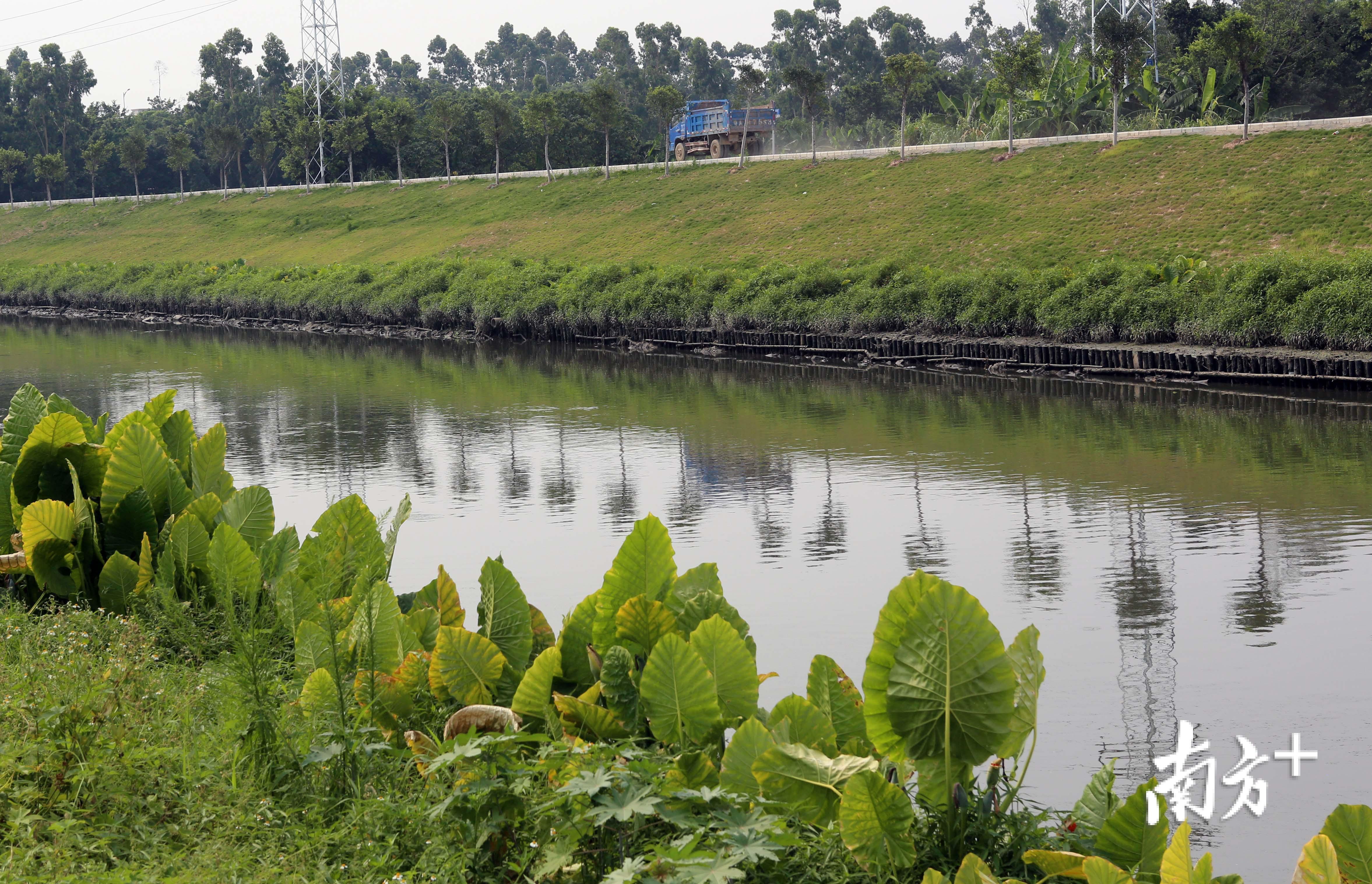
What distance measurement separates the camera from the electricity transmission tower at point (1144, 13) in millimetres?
51000

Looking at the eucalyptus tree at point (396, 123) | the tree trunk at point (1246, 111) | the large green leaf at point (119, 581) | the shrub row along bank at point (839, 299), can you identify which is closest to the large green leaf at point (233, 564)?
the large green leaf at point (119, 581)

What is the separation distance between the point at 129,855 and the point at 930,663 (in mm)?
2453

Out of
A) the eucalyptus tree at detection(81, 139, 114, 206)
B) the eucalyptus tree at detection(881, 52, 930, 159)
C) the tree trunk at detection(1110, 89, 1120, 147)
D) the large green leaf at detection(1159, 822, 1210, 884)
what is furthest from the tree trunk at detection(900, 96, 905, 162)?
the eucalyptus tree at detection(81, 139, 114, 206)

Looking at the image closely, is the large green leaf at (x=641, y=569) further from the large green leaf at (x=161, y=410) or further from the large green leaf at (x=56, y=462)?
the large green leaf at (x=161, y=410)

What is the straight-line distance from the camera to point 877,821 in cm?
359

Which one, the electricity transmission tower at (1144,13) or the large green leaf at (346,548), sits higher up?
the electricity transmission tower at (1144,13)

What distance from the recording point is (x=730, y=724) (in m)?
4.54

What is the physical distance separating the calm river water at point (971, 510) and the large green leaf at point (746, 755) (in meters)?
2.94

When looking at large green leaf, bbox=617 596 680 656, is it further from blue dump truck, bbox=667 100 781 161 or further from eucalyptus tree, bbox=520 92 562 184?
eucalyptus tree, bbox=520 92 562 184

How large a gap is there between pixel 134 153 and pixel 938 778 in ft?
277

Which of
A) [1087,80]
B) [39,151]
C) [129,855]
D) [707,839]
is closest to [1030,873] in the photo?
[707,839]

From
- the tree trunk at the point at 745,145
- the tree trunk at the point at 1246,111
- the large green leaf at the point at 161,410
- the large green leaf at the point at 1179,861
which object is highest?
the tree trunk at the point at 745,145

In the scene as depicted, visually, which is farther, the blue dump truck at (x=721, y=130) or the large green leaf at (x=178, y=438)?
the blue dump truck at (x=721, y=130)

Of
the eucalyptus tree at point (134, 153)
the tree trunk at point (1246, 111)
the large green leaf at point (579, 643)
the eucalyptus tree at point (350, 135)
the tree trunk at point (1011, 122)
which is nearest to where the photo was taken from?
A: the large green leaf at point (579, 643)
